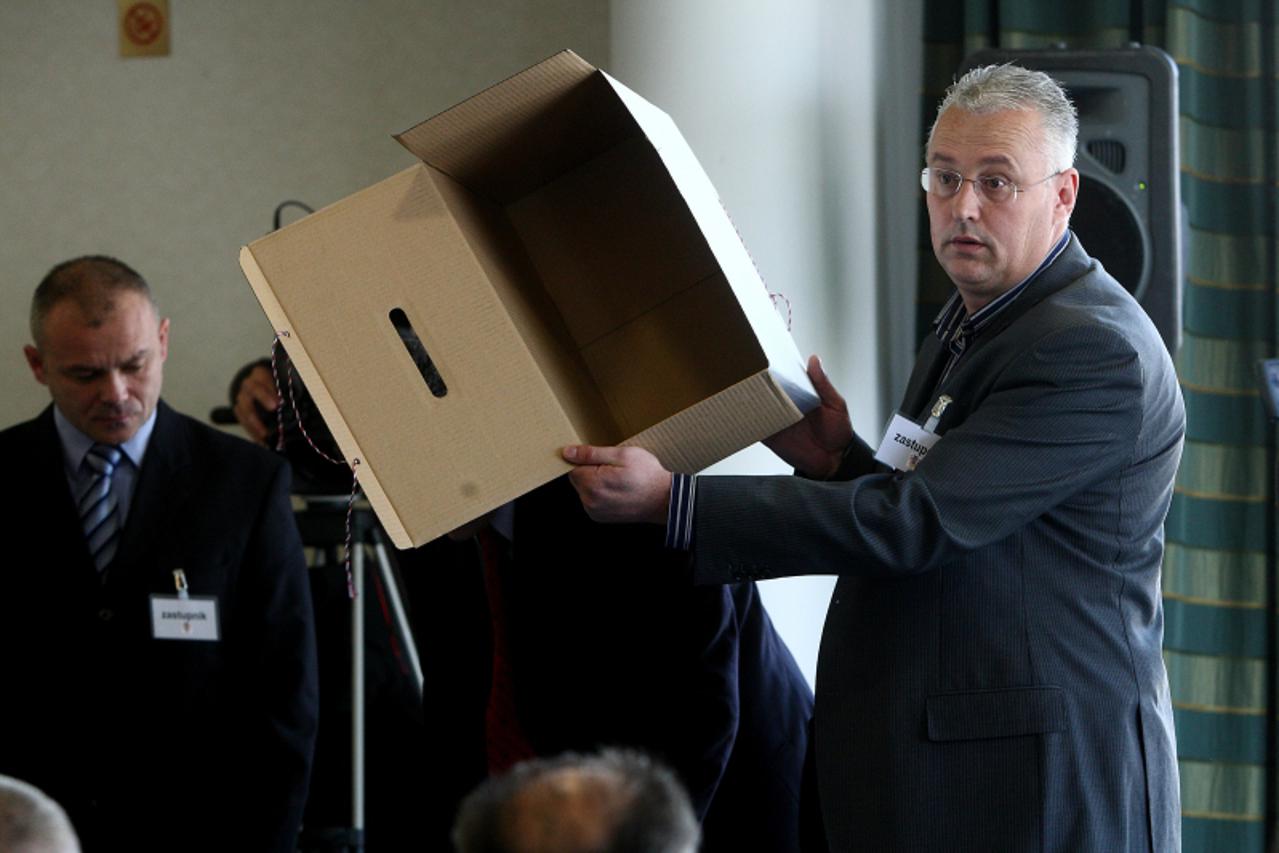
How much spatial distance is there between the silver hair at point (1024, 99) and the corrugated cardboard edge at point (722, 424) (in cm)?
45

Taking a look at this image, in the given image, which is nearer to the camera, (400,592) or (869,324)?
(869,324)

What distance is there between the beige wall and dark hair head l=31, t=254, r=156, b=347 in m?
2.11

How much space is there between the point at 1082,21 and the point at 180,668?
2421 mm

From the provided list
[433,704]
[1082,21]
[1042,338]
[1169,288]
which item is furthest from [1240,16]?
[433,704]

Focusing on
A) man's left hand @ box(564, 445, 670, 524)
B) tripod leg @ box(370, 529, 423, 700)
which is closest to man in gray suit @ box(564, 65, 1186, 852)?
man's left hand @ box(564, 445, 670, 524)

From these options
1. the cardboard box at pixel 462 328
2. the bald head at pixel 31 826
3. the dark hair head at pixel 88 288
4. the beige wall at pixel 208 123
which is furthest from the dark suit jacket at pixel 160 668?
the beige wall at pixel 208 123

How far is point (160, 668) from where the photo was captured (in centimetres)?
225

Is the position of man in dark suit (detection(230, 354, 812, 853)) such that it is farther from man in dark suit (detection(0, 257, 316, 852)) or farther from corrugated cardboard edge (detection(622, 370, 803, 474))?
man in dark suit (detection(0, 257, 316, 852))

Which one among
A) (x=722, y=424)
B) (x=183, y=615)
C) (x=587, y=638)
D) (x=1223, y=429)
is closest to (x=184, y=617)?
(x=183, y=615)

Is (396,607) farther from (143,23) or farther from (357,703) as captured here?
(143,23)

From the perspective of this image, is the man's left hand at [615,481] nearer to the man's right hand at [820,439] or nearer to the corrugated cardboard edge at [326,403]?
the corrugated cardboard edge at [326,403]

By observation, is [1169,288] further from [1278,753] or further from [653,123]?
[653,123]

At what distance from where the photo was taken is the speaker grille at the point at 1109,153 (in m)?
3.00

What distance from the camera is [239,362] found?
4.52 meters
